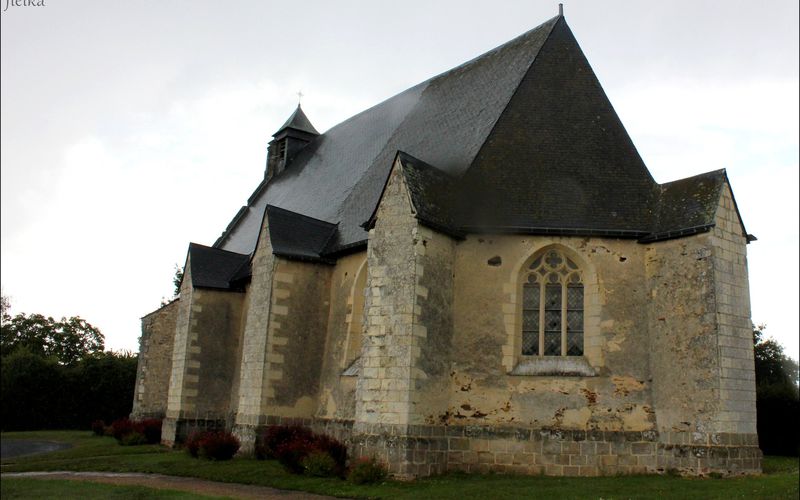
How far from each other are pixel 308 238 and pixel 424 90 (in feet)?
25.1

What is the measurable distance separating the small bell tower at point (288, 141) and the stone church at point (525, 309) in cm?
1246

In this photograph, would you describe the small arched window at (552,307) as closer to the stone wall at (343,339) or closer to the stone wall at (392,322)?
the stone wall at (392,322)

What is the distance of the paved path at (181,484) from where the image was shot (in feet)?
42.2

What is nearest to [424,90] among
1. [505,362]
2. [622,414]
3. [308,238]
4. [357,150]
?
[357,150]

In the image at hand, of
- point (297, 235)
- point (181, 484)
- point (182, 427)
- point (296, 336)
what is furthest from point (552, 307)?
point (182, 427)

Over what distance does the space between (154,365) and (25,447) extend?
529cm

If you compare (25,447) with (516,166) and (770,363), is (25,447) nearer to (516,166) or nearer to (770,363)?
(516,166)

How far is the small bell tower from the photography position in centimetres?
3130

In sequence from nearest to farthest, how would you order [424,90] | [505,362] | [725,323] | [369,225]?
[725,323]
[505,362]
[369,225]
[424,90]

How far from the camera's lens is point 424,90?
24047 mm

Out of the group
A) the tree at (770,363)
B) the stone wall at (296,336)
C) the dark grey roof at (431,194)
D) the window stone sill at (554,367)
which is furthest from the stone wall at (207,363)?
the tree at (770,363)

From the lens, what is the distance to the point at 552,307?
15.3m

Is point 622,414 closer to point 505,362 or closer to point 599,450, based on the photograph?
point 599,450

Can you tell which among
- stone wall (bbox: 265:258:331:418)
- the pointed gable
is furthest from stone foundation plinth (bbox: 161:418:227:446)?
the pointed gable
